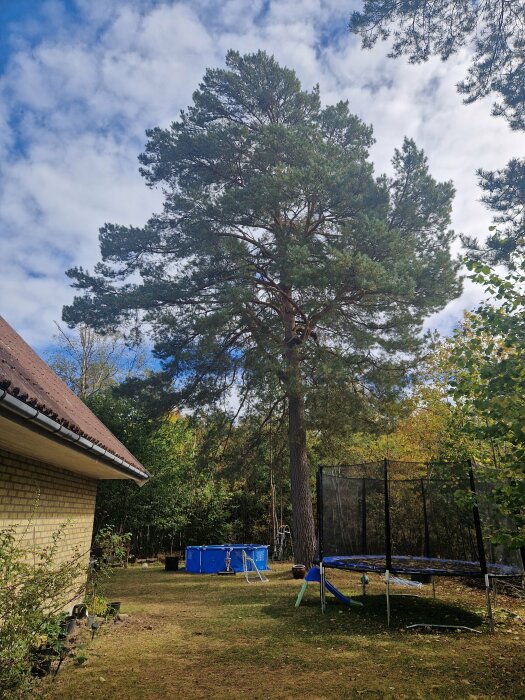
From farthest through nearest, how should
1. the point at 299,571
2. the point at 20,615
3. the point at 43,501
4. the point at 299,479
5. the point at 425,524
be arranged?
1. the point at 299,479
2. the point at 299,571
3. the point at 425,524
4. the point at 43,501
5. the point at 20,615

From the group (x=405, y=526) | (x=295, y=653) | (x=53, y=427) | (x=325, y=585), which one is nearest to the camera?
(x=53, y=427)

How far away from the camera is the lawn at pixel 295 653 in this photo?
13.3 feet

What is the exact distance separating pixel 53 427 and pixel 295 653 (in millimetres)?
3816

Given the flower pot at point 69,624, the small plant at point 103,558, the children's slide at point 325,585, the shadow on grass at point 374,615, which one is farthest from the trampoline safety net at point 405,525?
the flower pot at point 69,624

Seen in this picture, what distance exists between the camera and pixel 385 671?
4500 mm

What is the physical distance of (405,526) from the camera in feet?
33.2

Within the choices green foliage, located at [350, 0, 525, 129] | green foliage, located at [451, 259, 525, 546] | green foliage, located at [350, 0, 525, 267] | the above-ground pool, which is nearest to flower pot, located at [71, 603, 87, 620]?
green foliage, located at [451, 259, 525, 546]

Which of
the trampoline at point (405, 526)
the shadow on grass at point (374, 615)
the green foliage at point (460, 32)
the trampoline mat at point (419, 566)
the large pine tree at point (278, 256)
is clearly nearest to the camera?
the green foliage at point (460, 32)

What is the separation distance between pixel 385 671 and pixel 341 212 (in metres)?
11.2

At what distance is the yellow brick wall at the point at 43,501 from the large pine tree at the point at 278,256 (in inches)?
210

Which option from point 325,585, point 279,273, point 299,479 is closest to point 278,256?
point 279,273

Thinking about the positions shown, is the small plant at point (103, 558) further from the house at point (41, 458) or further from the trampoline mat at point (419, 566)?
the trampoline mat at point (419, 566)

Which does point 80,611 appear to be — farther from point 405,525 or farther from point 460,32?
point 460,32

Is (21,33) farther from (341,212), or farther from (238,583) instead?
(238,583)
